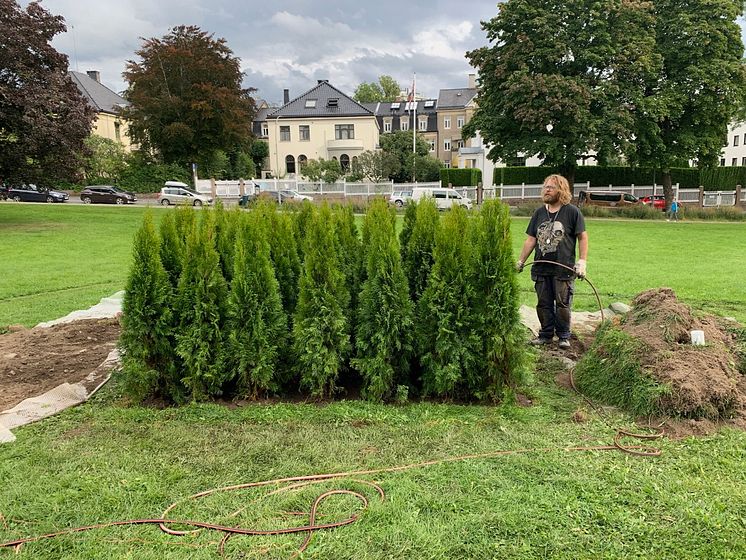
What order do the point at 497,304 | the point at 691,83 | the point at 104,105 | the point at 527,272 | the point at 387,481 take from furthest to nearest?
the point at 104,105 < the point at 691,83 < the point at 527,272 < the point at 497,304 < the point at 387,481

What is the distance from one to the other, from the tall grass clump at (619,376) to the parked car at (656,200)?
110 ft

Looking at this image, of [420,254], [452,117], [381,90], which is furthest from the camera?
[381,90]

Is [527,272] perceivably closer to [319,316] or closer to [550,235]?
[550,235]

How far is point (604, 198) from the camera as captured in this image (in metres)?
37.0

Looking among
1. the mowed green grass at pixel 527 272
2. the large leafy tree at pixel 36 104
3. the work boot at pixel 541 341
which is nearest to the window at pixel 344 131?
the mowed green grass at pixel 527 272

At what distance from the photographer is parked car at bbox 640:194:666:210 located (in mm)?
34725

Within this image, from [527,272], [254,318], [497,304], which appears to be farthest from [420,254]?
[527,272]

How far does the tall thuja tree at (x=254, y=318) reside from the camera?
406 centimetres

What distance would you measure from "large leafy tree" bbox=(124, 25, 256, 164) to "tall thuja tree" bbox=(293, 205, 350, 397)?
39860 mm

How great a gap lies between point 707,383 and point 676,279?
7.38 m

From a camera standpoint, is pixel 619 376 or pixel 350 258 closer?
pixel 619 376

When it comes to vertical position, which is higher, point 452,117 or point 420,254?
point 452,117

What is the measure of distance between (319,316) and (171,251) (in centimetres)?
126

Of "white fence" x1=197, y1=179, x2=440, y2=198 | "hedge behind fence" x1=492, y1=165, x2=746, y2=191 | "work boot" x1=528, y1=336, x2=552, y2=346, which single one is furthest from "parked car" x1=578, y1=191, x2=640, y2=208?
"work boot" x1=528, y1=336, x2=552, y2=346
